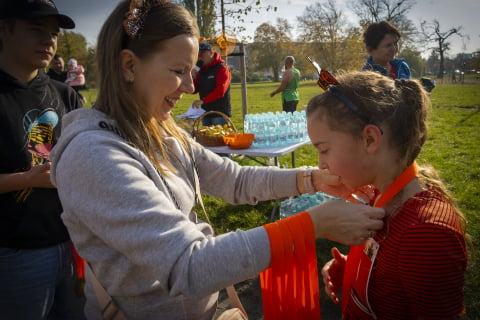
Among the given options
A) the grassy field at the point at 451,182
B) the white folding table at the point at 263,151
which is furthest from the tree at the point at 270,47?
the white folding table at the point at 263,151

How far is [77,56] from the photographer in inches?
1366

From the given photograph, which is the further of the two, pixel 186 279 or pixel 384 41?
pixel 384 41

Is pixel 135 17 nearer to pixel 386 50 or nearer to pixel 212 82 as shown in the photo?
pixel 386 50

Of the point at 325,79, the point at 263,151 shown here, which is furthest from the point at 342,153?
the point at 263,151

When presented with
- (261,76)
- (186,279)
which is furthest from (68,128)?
(261,76)

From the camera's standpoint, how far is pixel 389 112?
145cm

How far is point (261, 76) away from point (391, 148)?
194 feet

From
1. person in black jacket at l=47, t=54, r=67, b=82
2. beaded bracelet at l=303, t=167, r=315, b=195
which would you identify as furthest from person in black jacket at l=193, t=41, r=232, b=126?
beaded bracelet at l=303, t=167, r=315, b=195

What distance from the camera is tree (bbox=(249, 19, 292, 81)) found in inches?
1722

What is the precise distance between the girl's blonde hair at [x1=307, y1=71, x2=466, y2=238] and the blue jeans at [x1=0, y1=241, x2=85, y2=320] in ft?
5.24

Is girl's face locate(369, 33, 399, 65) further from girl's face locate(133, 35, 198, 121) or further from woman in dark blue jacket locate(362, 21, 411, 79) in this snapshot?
girl's face locate(133, 35, 198, 121)

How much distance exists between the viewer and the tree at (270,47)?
43.8 metres

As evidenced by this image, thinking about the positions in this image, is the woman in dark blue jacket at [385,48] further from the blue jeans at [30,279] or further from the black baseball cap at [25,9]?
the blue jeans at [30,279]

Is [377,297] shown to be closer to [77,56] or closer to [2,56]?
[2,56]
